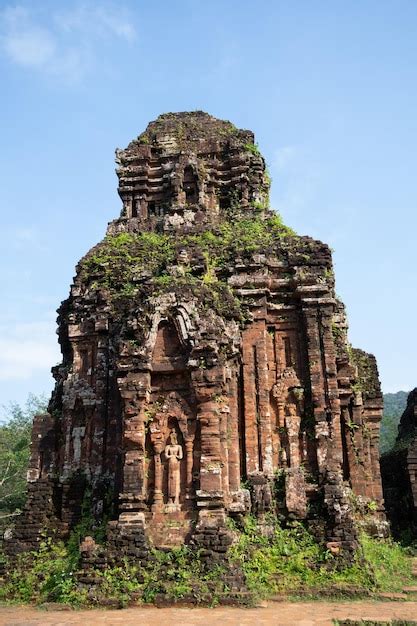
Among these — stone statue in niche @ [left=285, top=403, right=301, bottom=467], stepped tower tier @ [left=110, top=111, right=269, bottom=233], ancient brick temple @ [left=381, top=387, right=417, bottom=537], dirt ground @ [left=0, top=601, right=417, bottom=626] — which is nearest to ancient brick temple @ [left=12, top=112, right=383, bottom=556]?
stone statue in niche @ [left=285, top=403, right=301, bottom=467]

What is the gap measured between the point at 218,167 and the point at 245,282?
5765 millimetres

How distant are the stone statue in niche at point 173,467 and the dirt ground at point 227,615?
236 centimetres

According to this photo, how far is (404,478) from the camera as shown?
69.2 feet

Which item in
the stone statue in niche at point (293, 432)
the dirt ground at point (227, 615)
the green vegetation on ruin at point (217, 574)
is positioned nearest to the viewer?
the dirt ground at point (227, 615)

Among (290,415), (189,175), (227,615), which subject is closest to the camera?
(227,615)

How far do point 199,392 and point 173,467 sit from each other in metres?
1.47

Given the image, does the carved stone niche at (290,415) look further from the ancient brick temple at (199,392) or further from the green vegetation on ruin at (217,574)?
the green vegetation on ruin at (217,574)

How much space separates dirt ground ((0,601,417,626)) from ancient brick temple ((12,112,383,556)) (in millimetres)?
1506

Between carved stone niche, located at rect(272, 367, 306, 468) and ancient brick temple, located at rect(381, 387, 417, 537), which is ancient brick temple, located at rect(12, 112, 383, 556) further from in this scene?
ancient brick temple, located at rect(381, 387, 417, 537)

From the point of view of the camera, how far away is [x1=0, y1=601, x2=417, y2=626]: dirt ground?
828cm

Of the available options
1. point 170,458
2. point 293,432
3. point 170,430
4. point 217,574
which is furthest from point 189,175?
point 217,574

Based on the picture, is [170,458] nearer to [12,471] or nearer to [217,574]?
[217,574]

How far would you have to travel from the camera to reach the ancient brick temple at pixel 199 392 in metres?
11.7

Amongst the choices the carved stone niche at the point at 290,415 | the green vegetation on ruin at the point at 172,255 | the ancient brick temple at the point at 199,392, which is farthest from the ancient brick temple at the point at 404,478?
the green vegetation on ruin at the point at 172,255
